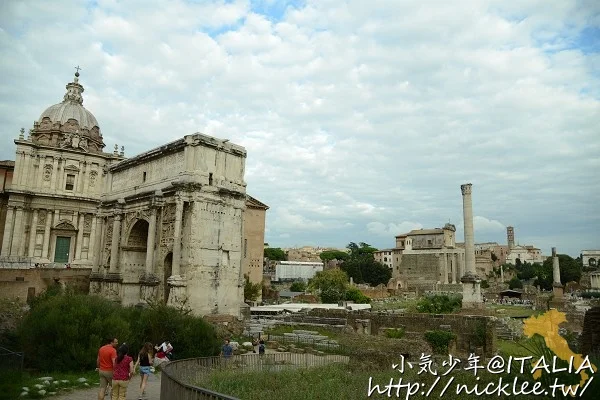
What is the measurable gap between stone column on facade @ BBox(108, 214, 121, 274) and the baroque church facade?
6cm

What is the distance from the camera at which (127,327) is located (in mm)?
15461

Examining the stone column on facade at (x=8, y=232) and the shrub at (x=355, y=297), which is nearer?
the stone column on facade at (x=8, y=232)

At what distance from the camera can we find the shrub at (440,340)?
2244 centimetres

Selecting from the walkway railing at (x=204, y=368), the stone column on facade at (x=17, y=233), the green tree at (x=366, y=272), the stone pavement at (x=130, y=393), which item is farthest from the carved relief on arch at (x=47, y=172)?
the green tree at (x=366, y=272)

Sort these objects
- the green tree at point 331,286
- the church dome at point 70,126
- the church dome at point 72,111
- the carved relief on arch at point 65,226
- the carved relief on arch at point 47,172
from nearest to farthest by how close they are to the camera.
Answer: the carved relief on arch at point 47,172 → the carved relief on arch at point 65,226 → the church dome at point 70,126 → the church dome at point 72,111 → the green tree at point 331,286

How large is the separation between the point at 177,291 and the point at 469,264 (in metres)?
22.0

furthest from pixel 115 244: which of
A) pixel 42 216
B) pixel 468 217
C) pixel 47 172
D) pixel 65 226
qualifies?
pixel 468 217

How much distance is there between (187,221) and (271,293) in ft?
110

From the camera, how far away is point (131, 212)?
1109 inches

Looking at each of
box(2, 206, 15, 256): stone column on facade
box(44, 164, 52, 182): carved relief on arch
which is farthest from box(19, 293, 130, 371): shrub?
box(44, 164, 52, 182): carved relief on arch

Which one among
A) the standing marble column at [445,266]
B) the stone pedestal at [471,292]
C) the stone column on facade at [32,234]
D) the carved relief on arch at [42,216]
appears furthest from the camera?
the standing marble column at [445,266]

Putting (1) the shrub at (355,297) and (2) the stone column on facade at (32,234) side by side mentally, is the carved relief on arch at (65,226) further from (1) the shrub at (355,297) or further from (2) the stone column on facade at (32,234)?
(1) the shrub at (355,297)

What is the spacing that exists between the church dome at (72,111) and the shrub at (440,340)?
34.3m

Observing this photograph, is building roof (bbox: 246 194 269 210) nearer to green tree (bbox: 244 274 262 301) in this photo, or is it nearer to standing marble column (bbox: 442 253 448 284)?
green tree (bbox: 244 274 262 301)
